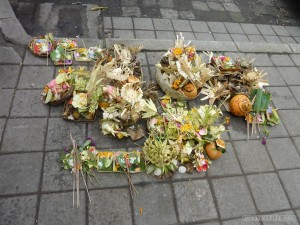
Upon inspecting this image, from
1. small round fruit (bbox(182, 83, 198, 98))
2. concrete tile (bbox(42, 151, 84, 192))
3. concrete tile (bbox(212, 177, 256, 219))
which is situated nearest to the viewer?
concrete tile (bbox(42, 151, 84, 192))

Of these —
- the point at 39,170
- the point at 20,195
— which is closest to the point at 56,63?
the point at 39,170

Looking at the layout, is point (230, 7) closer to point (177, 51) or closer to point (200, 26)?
point (200, 26)

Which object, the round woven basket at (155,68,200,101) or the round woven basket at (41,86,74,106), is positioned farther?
the round woven basket at (155,68,200,101)

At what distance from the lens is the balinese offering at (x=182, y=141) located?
2.99 m

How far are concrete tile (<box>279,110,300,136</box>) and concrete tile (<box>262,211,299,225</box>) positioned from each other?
130 centimetres

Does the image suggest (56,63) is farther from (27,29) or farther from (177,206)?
(177,206)

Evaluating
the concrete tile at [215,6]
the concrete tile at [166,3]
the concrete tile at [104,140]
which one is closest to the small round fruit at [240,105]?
the concrete tile at [104,140]

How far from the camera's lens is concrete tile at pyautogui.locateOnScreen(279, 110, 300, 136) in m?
3.89

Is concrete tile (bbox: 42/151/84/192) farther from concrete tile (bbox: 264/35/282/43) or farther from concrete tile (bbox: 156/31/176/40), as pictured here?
concrete tile (bbox: 264/35/282/43)

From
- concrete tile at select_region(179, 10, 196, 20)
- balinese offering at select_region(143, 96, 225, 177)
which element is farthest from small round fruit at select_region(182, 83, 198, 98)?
concrete tile at select_region(179, 10, 196, 20)

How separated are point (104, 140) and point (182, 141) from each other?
987 millimetres

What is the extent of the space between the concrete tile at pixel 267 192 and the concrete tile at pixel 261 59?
90.7 inches

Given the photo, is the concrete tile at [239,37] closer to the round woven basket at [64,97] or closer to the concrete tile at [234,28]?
the concrete tile at [234,28]

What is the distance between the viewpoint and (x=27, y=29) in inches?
179
